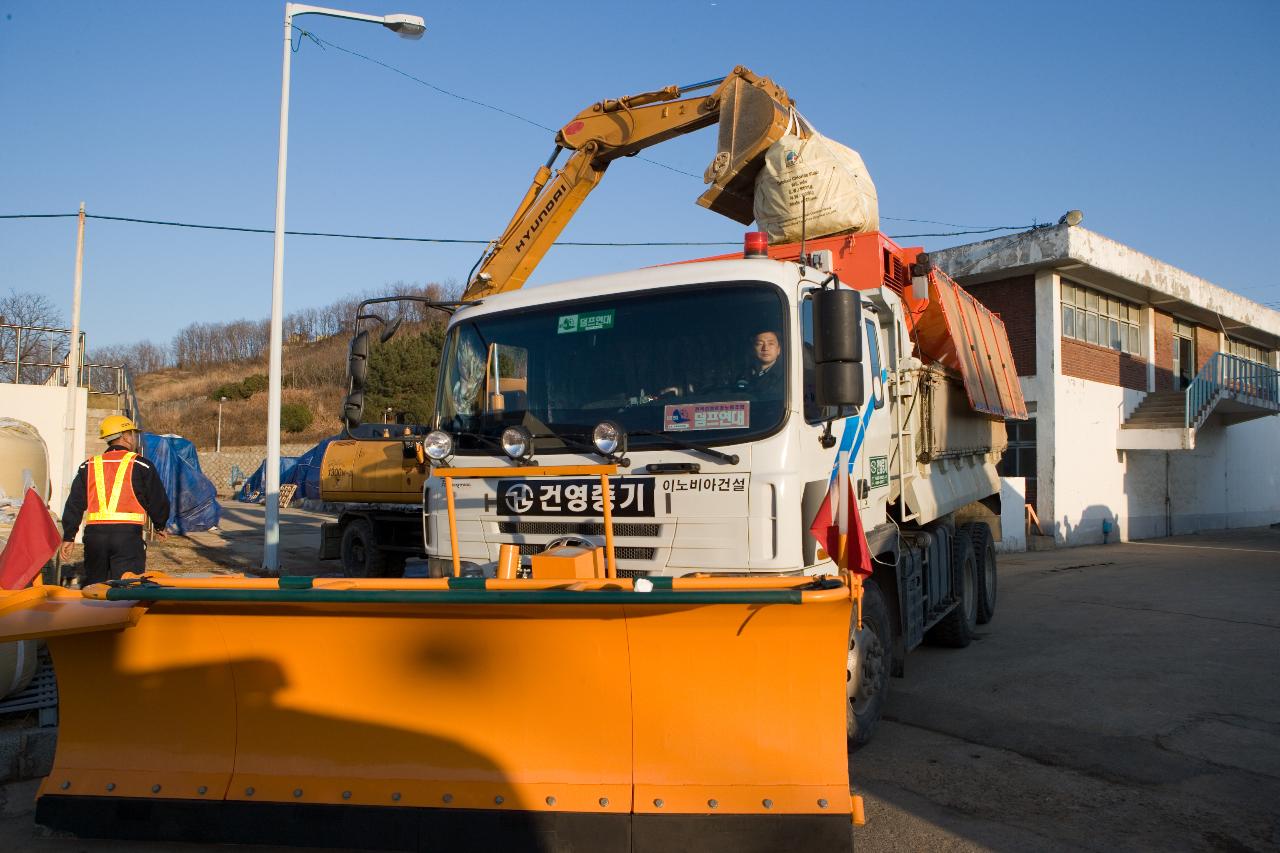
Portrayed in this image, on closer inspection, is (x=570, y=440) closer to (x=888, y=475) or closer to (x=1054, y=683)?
(x=888, y=475)

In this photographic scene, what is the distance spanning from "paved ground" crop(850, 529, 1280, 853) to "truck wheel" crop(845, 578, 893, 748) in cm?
22

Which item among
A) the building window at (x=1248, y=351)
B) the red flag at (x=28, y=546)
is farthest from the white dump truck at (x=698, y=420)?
the building window at (x=1248, y=351)

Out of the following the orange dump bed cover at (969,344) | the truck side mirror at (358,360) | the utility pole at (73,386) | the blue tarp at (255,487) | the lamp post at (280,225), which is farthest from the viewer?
the blue tarp at (255,487)

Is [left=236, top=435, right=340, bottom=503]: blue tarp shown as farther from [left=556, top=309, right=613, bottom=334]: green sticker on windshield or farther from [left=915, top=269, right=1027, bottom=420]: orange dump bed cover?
[left=556, top=309, right=613, bottom=334]: green sticker on windshield

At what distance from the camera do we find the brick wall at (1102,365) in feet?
68.8

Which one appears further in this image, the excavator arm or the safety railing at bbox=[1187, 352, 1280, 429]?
the safety railing at bbox=[1187, 352, 1280, 429]

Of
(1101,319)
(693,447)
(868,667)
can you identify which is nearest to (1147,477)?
(1101,319)

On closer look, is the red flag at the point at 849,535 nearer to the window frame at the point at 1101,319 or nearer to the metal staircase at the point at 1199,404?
the window frame at the point at 1101,319

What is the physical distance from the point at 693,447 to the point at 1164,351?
24.9 meters

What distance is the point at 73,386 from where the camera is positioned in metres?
15.6

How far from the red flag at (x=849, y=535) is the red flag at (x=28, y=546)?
3037mm

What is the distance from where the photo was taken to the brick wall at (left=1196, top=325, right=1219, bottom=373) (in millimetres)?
27062

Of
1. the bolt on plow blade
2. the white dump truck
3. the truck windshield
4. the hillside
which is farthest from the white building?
the bolt on plow blade

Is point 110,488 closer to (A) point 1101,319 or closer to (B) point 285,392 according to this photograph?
(A) point 1101,319
